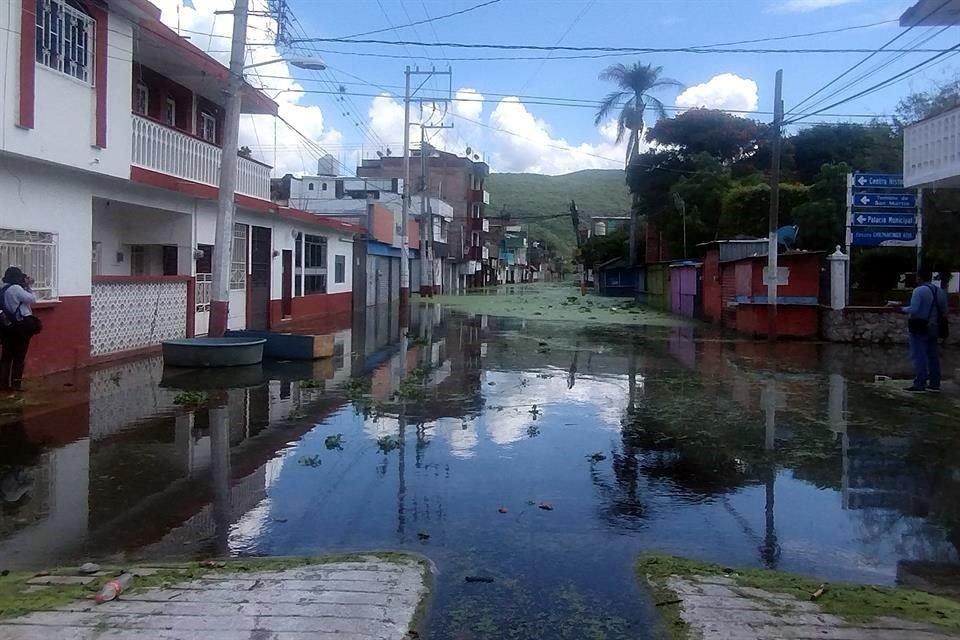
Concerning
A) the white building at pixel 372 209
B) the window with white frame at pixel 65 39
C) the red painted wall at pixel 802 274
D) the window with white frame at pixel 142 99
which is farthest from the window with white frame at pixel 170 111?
the white building at pixel 372 209

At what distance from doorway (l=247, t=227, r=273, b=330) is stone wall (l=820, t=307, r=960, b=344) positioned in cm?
1597

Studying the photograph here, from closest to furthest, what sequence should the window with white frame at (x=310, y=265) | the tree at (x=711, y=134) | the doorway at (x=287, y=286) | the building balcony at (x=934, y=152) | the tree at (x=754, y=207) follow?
1. the building balcony at (x=934, y=152)
2. the doorway at (x=287, y=286)
3. the window with white frame at (x=310, y=265)
4. the tree at (x=754, y=207)
5. the tree at (x=711, y=134)

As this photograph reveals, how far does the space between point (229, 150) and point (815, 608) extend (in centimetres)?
1427

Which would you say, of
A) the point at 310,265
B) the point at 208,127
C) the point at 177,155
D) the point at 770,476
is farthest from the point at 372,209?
the point at 770,476

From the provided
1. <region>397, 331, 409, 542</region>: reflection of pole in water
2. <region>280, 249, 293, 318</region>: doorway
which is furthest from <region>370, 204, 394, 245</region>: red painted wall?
<region>397, 331, 409, 542</region>: reflection of pole in water

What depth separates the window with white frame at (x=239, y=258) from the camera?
2344 centimetres

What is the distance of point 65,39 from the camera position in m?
14.3

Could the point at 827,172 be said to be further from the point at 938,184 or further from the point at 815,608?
the point at 815,608

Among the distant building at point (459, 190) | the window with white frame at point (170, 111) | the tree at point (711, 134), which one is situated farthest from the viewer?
the distant building at point (459, 190)

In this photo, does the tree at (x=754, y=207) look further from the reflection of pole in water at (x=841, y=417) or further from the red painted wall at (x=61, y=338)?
the red painted wall at (x=61, y=338)

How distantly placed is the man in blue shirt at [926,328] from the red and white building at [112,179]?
526 inches

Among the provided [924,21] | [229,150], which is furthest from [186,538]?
[924,21]

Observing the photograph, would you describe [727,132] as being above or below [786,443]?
above

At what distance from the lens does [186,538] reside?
21.3 ft
